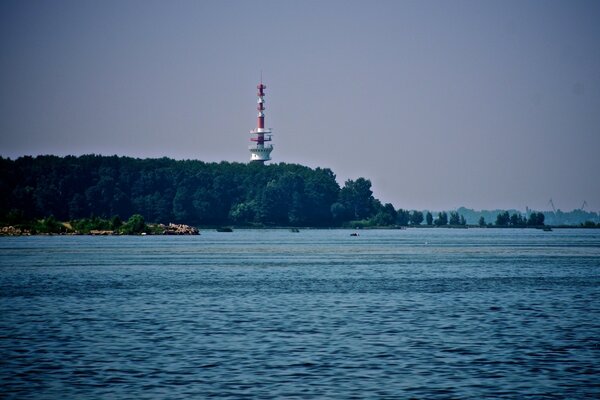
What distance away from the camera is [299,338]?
3834 centimetres

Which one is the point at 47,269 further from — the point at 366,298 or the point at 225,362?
the point at 225,362

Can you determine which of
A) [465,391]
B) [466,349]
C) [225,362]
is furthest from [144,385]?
[466,349]

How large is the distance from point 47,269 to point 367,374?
64.8 metres

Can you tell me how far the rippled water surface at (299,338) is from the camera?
28531 millimetres

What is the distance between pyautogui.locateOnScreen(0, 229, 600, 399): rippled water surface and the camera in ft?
93.6

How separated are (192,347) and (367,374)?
29.0 ft

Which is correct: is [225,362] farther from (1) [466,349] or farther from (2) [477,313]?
(2) [477,313]

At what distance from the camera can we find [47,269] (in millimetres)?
89062

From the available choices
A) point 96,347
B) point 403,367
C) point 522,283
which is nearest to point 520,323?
point 403,367

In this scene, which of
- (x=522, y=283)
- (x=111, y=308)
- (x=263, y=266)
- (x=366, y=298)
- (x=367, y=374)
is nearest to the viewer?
(x=367, y=374)

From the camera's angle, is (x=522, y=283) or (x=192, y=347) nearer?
(x=192, y=347)

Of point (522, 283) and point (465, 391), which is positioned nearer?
point (465, 391)

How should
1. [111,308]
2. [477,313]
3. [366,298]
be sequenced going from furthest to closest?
1. [366,298]
2. [111,308]
3. [477,313]

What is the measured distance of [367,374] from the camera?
30.2m
